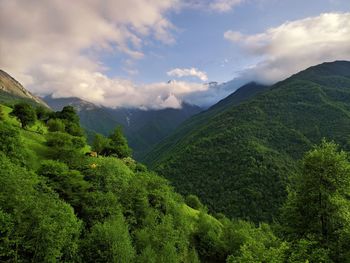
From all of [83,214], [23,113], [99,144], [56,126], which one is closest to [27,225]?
[83,214]

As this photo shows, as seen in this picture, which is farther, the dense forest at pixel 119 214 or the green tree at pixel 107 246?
the green tree at pixel 107 246

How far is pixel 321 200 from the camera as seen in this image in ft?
101

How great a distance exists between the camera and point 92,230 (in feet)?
166

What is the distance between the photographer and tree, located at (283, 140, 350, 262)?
29328 mm

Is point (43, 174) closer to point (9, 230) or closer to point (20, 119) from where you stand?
point (9, 230)

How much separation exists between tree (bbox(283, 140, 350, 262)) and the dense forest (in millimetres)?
87

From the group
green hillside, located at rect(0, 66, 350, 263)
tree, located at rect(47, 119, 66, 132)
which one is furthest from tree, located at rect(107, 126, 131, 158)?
tree, located at rect(47, 119, 66, 132)

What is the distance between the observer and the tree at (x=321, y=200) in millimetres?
29328

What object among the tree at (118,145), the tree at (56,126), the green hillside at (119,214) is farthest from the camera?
the tree at (118,145)

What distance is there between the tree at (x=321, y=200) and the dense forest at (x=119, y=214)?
0.09 meters

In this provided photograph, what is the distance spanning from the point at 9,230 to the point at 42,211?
4561mm

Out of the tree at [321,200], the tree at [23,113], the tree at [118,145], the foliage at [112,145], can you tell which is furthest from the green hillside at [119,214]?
the tree at [118,145]

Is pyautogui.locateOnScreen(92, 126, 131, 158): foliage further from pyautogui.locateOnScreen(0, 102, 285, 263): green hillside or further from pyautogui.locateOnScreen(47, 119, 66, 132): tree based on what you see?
pyautogui.locateOnScreen(0, 102, 285, 263): green hillside

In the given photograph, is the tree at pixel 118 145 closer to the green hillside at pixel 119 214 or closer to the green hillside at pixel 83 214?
the green hillside at pixel 119 214
